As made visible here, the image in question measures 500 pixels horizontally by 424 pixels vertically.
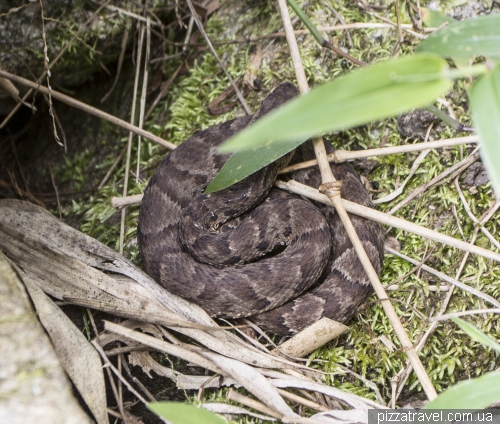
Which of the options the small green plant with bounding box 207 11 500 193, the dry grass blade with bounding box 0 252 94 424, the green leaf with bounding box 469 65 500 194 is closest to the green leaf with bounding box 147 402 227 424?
the dry grass blade with bounding box 0 252 94 424

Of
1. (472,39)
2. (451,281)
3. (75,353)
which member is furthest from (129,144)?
(472,39)

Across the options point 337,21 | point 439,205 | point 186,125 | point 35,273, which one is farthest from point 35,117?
point 439,205

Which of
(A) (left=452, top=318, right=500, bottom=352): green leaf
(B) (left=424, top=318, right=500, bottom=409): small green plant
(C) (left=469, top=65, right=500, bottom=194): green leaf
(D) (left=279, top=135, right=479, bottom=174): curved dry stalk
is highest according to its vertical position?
(C) (left=469, top=65, right=500, bottom=194): green leaf

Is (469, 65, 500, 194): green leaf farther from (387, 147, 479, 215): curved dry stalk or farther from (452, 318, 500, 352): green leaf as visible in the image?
(387, 147, 479, 215): curved dry stalk

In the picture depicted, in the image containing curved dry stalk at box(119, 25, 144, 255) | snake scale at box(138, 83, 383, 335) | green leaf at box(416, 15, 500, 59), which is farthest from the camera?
curved dry stalk at box(119, 25, 144, 255)

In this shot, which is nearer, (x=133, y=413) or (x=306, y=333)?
(x=133, y=413)

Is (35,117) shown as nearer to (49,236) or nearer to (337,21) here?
(49,236)
